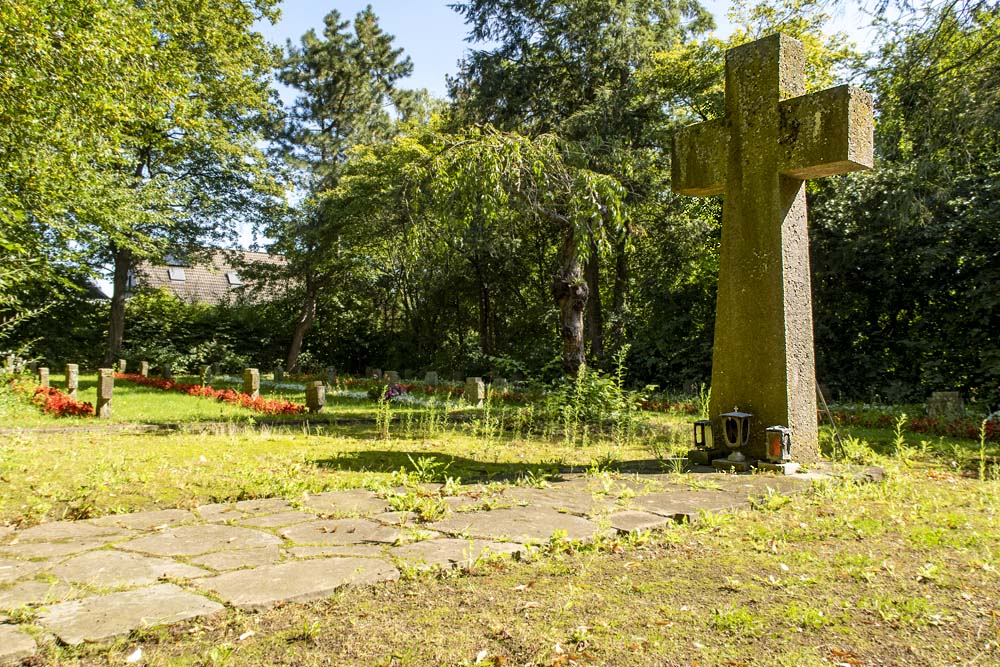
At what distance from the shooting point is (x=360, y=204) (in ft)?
63.8

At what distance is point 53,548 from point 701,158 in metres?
5.14

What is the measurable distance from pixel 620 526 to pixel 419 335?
21.6 m

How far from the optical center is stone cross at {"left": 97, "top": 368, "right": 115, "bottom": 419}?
968 centimetres

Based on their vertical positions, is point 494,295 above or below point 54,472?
above

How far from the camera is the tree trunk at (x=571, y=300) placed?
9.94 meters

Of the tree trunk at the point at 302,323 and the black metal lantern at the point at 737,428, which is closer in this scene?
the black metal lantern at the point at 737,428

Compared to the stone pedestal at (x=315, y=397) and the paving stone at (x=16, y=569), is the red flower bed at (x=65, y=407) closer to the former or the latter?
the stone pedestal at (x=315, y=397)

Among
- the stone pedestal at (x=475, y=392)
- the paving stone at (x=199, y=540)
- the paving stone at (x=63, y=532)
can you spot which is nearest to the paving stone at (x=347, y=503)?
the paving stone at (x=199, y=540)

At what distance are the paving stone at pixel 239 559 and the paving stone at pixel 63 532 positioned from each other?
0.72 metres

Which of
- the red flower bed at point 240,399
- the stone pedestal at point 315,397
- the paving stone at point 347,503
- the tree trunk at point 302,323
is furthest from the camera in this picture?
the tree trunk at point 302,323

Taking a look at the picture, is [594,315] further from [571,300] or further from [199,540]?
[199,540]

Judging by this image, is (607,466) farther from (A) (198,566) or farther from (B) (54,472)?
(B) (54,472)

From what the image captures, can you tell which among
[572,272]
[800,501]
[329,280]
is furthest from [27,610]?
[329,280]

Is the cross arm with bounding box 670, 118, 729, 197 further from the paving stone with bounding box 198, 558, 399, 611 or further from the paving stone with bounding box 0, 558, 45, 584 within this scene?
the paving stone with bounding box 0, 558, 45, 584
